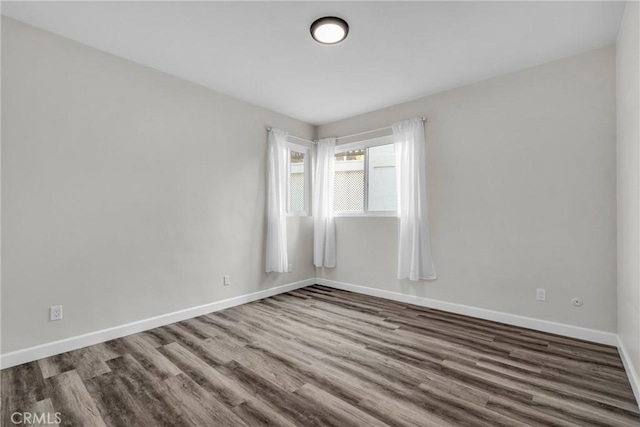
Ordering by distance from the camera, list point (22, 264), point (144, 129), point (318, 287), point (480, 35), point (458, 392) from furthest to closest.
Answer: point (318, 287), point (144, 129), point (480, 35), point (22, 264), point (458, 392)

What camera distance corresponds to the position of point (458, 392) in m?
1.93

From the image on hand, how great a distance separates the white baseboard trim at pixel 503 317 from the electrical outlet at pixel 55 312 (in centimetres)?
334

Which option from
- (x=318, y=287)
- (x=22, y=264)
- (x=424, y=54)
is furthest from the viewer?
(x=318, y=287)

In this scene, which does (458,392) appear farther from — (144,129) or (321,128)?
(321,128)

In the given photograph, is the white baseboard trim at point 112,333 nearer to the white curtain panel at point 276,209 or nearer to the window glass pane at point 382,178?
the white curtain panel at point 276,209

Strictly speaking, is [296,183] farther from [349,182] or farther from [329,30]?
[329,30]

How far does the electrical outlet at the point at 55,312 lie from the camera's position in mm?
2451

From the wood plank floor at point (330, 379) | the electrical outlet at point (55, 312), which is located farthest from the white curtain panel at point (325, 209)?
the electrical outlet at point (55, 312)

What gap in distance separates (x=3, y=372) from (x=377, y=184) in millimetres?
4136

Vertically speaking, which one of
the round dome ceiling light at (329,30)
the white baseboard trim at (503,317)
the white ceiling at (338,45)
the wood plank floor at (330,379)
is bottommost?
the wood plank floor at (330,379)

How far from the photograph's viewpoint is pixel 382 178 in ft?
14.2

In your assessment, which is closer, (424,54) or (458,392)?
(458,392)

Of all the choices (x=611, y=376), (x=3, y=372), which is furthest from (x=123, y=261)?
(x=611, y=376)

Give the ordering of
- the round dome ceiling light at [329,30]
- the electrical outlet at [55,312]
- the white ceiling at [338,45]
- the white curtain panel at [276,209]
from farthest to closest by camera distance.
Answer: the white curtain panel at [276,209] → the electrical outlet at [55,312] → the round dome ceiling light at [329,30] → the white ceiling at [338,45]
